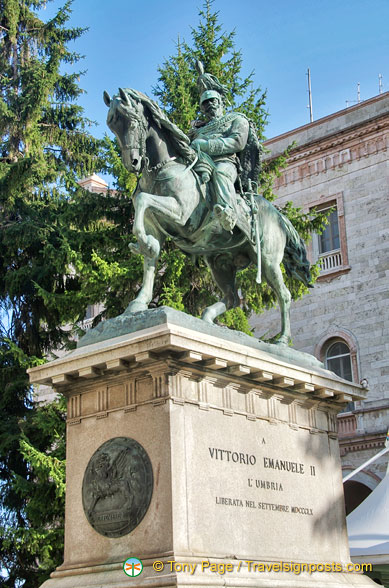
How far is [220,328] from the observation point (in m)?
9.05

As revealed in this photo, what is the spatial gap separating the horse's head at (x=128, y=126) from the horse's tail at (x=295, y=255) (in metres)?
2.49

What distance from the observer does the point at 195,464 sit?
8.05 m

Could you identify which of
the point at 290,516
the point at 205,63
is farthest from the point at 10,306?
the point at 290,516

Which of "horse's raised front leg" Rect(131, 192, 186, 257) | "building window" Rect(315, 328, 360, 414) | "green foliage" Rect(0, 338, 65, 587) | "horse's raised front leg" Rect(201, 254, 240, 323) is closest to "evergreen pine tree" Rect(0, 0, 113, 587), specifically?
"green foliage" Rect(0, 338, 65, 587)

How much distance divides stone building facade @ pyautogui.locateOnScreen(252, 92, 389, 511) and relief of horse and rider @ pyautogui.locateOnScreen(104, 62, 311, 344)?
14350mm

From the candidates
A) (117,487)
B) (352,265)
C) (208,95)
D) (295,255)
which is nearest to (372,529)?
(295,255)

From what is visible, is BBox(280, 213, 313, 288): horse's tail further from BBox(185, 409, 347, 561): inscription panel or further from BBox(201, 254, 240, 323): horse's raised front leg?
BBox(185, 409, 347, 561): inscription panel

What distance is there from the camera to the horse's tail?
10.7m

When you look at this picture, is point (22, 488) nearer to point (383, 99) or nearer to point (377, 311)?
point (377, 311)

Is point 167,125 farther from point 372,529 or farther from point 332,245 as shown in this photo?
point 332,245

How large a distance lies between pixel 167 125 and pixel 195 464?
366 centimetres

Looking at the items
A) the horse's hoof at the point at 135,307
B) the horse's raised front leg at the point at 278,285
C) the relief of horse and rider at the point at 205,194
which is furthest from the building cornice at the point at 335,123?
the horse's hoof at the point at 135,307

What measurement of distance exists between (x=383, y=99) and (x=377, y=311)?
22.0 ft

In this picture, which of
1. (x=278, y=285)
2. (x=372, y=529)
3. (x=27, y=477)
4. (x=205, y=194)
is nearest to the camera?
(x=205, y=194)
